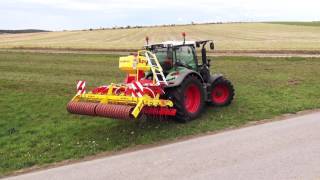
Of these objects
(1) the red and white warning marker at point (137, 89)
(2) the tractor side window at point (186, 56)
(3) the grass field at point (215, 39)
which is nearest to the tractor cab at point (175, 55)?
(2) the tractor side window at point (186, 56)

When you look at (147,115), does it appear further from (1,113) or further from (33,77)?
(33,77)

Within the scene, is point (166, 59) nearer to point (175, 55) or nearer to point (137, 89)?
point (175, 55)

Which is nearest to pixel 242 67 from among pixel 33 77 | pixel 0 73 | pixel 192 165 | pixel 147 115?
pixel 33 77

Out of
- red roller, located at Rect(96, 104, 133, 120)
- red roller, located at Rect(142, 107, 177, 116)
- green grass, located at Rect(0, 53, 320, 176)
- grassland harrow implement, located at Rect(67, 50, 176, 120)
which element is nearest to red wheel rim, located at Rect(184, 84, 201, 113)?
green grass, located at Rect(0, 53, 320, 176)

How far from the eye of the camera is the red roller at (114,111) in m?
11.5

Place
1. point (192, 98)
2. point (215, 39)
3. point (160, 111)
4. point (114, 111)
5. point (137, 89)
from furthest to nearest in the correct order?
point (215, 39) < point (192, 98) < point (160, 111) < point (137, 89) < point (114, 111)

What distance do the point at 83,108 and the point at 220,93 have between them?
16.8 ft

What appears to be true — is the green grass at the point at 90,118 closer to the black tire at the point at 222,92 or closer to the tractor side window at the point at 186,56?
the black tire at the point at 222,92

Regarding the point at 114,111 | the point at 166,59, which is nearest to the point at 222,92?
the point at 166,59

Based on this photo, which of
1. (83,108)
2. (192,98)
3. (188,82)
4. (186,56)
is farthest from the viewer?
(186,56)

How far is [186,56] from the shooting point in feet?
48.9

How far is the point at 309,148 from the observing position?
9742mm

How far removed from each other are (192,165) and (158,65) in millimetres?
4818

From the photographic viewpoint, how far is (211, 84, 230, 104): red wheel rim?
15.8m
